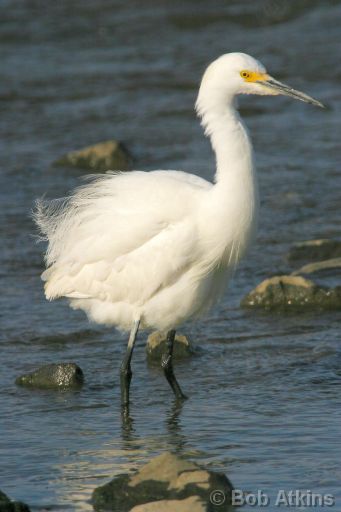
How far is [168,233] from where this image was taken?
666cm

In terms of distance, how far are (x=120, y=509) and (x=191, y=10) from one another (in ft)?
55.9

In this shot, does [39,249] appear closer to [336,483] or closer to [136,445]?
[136,445]

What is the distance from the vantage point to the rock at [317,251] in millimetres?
9625

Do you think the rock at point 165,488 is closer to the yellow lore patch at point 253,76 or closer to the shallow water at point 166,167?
the shallow water at point 166,167

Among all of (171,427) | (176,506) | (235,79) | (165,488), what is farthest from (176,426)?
(235,79)

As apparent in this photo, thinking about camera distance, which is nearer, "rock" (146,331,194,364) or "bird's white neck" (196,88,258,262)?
"bird's white neck" (196,88,258,262)

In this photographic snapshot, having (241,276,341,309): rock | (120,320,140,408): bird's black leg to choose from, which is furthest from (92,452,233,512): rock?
(241,276,341,309): rock

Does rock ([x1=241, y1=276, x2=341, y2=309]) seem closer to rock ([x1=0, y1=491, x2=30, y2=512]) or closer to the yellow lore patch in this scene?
the yellow lore patch

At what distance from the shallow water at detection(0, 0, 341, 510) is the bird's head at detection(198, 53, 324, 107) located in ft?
6.00

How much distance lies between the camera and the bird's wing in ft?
21.8

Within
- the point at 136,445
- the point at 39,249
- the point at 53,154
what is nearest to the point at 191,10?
the point at 53,154

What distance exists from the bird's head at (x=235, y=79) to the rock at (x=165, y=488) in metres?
2.35

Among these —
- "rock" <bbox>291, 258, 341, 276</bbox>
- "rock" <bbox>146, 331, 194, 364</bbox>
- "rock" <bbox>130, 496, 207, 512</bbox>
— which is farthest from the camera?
"rock" <bbox>291, 258, 341, 276</bbox>

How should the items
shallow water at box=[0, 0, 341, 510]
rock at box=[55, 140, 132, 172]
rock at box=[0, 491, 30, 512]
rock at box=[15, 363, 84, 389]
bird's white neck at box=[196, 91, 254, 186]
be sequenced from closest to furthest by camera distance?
rock at box=[0, 491, 30, 512] → shallow water at box=[0, 0, 341, 510] → bird's white neck at box=[196, 91, 254, 186] → rock at box=[15, 363, 84, 389] → rock at box=[55, 140, 132, 172]
